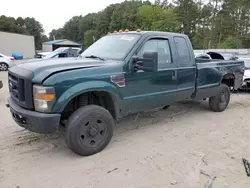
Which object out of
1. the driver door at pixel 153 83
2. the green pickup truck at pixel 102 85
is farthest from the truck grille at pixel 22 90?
the driver door at pixel 153 83

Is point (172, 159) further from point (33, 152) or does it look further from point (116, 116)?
point (33, 152)

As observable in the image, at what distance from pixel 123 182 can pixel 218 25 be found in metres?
39.1

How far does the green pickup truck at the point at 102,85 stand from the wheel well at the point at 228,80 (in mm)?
1078

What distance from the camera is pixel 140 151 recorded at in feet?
12.9

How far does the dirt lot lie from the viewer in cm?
309

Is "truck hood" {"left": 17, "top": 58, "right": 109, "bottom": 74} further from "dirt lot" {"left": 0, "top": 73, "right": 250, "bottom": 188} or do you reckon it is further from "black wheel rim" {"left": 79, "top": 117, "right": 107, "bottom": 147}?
"dirt lot" {"left": 0, "top": 73, "right": 250, "bottom": 188}

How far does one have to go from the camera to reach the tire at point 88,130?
3.46 meters

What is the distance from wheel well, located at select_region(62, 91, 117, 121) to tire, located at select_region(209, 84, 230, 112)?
125 inches

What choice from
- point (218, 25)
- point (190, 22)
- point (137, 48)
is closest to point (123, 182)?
point (137, 48)

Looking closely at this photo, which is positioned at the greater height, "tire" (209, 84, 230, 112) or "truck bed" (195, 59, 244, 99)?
"truck bed" (195, 59, 244, 99)

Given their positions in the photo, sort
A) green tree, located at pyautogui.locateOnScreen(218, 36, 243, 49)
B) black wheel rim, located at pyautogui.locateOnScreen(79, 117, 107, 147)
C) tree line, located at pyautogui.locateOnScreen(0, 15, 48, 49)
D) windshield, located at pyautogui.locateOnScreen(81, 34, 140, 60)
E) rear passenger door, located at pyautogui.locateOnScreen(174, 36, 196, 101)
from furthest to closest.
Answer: tree line, located at pyautogui.locateOnScreen(0, 15, 48, 49) < green tree, located at pyautogui.locateOnScreen(218, 36, 243, 49) < rear passenger door, located at pyautogui.locateOnScreen(174, 36, 196, 101) < windshield, located at pyautogui.locateOnScreen(81, 34, 140, 60) < black wheel rim, located at pyautogui.locateOnScreen(79, 117, 107, 147)

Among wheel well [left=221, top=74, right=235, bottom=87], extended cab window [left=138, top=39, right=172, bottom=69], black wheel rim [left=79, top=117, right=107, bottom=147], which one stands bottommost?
black wheel rim [left=79, top=117, right=107, bottom=147]

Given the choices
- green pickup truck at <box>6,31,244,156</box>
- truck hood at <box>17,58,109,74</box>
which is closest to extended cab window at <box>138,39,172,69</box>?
green pickup truck at <box>6,31,244,156</box>

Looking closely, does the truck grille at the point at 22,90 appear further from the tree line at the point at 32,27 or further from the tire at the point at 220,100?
the tree line at the point at 32,27
